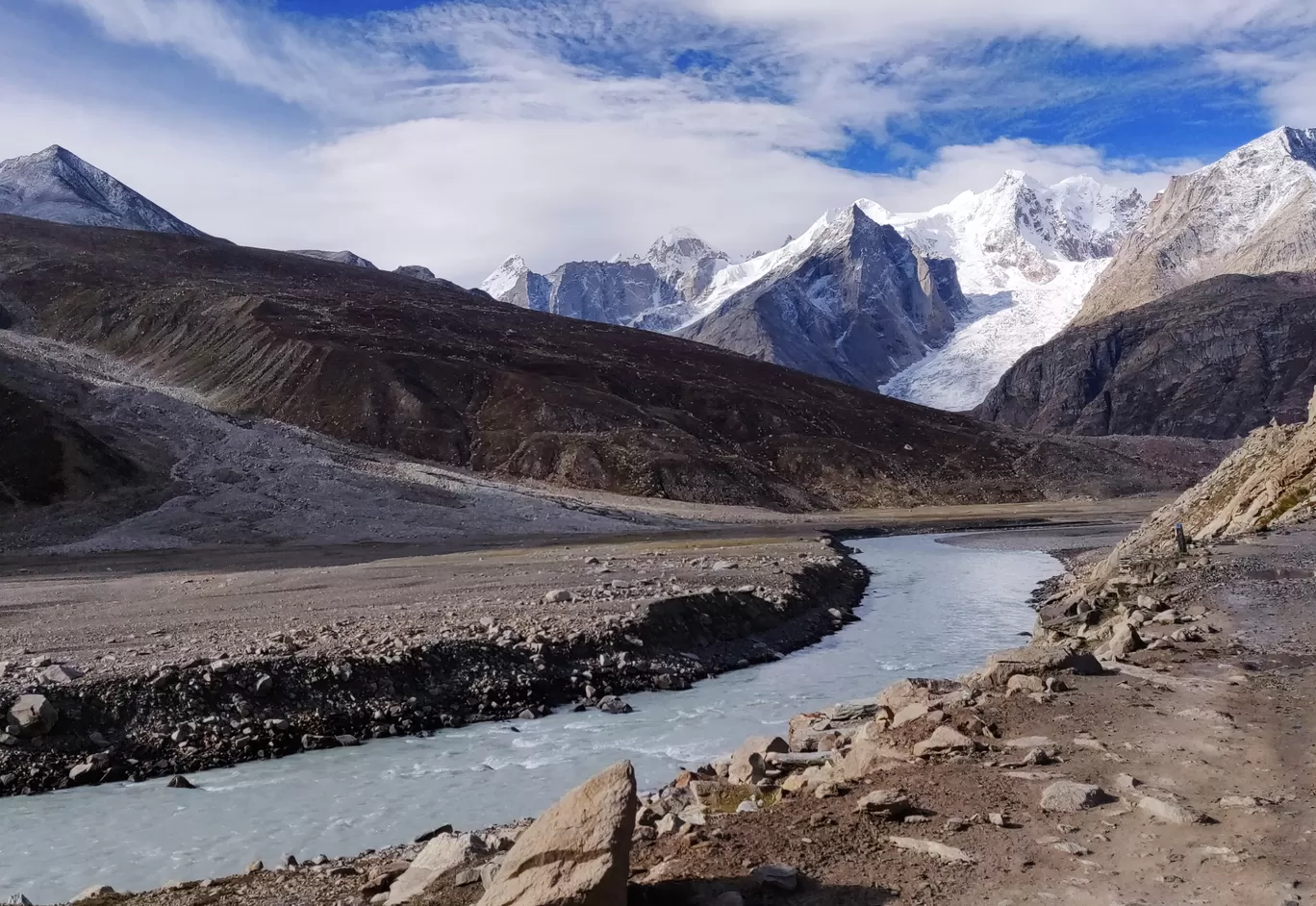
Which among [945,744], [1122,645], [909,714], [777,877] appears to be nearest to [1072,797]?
[945,744]

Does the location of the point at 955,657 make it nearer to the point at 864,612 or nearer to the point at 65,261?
the point at 864,612

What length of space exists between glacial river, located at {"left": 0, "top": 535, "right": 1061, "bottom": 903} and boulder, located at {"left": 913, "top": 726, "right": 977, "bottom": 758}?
562 centimetres

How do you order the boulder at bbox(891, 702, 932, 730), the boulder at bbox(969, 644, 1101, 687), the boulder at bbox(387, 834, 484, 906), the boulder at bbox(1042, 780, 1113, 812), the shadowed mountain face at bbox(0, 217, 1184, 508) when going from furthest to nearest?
1. the shadowed mountain face at bbox(0, 217, 1184, 508)
2. the boulder at bbox(969, 644, 1101, 687)
3. the boulder at bbox(891, 702, 932, 730)
4. the boulder at bbox(1042, 780, 1113, 812)
5. the boulder at bbox(387, 834, 484, 906)

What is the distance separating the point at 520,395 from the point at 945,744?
11208 centimetres

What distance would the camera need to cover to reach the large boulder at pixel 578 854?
298 inches

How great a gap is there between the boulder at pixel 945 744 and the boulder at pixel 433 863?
5.70 meters

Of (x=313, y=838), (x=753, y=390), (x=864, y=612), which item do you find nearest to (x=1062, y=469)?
(x=753, y=390)

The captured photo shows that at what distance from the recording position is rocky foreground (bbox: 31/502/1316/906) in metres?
8.33

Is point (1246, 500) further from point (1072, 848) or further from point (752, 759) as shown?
point (1072, 848)

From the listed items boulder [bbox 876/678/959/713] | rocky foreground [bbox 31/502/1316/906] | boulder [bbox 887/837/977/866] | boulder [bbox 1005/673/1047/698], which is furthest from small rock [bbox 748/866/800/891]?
boulder [bbox 1005/673/1047/698]

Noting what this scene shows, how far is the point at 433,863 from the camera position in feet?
32.4

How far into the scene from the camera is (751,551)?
5319 centimetres

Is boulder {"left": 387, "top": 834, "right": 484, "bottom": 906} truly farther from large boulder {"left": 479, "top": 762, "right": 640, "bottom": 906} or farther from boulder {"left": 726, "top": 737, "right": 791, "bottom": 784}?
boulder {"left": 726, "top": 737, "right": 791, "bottom": 784}

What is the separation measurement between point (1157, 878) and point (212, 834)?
13077 mm
